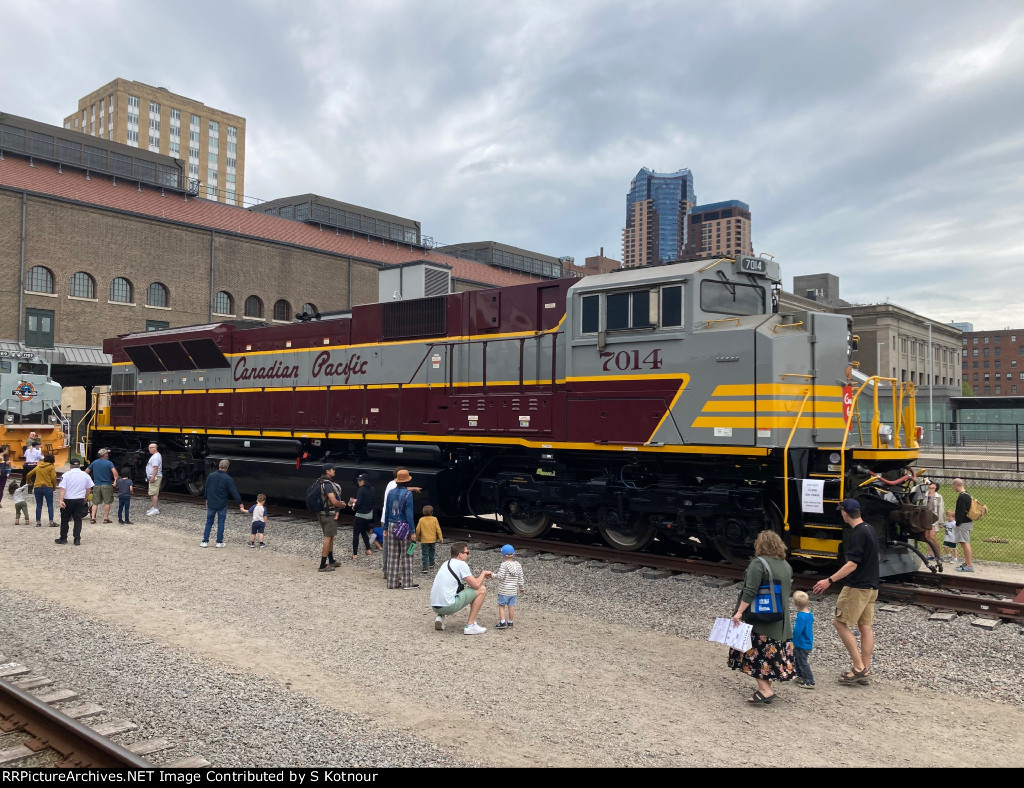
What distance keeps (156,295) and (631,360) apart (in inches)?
1492

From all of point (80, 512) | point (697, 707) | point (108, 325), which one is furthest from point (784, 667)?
point (108, 325)

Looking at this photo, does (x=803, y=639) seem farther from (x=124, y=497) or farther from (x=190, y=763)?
(x=124, y=497)

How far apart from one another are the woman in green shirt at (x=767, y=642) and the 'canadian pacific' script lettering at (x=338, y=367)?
34.9 ft

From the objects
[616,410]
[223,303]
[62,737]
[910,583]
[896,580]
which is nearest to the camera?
[62,737]

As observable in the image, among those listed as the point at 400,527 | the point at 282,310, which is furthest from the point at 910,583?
the point at 282,310

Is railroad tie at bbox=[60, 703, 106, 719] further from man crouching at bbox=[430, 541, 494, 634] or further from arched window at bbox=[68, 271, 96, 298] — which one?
arched window at bbox=[68, 271, 96, 298]

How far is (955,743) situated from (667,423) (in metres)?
5.94

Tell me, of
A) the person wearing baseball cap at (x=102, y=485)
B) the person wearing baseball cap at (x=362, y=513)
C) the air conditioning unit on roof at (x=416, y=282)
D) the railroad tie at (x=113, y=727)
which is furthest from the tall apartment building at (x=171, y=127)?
the railroad tie at (x=113, y=727)

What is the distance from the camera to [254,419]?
18.2 metres

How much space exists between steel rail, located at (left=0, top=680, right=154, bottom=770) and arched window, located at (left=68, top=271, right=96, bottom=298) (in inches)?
1527

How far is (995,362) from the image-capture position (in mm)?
153125

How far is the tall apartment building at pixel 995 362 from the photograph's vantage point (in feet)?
493

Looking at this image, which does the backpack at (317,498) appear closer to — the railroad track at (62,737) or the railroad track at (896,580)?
the railroad track at (896,580)

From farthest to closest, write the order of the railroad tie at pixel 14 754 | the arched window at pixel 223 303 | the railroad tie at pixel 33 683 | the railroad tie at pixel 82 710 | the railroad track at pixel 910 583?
the arched window at pixel 223 303, the railroad track at pixel 910 583, the railroad tie at pixel 33 683, the railroad tie at pixel 82 710, the railroad tie at pixel 14 754
